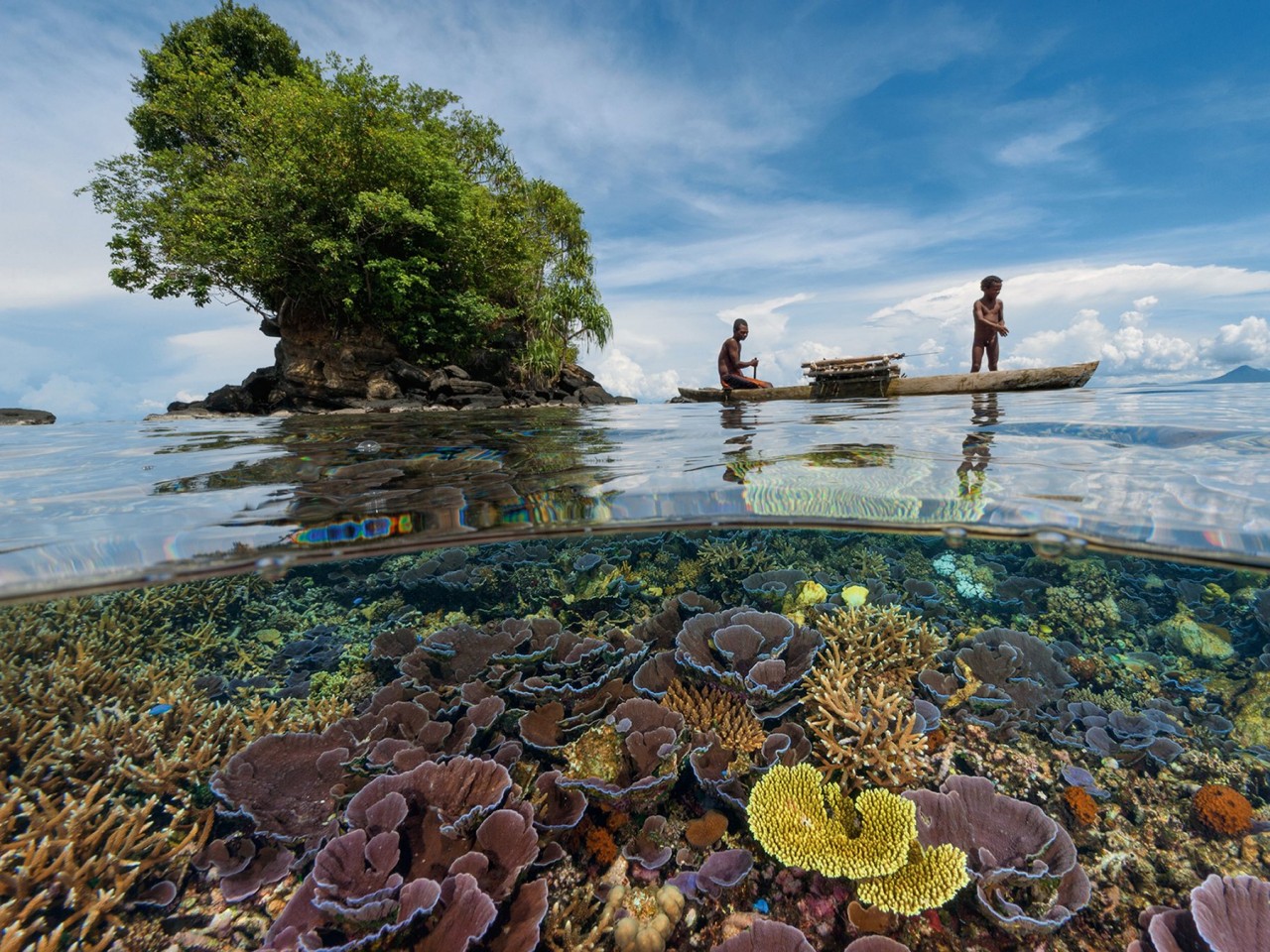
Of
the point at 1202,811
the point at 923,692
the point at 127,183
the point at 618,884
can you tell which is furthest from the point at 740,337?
the point at 127,183

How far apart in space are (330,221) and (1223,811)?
27.2 metres

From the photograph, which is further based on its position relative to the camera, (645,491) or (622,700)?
(645,491)

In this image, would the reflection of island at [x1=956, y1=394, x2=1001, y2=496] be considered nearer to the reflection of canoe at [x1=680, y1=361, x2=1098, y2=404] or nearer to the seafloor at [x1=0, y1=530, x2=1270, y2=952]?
the seafloor at [x1=0, y1=530, x2=1270, y2=952]

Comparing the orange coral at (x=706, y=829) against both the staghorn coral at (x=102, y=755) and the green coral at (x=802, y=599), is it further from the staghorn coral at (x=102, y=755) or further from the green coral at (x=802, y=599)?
the staghorn coral at (x=102, y=755)

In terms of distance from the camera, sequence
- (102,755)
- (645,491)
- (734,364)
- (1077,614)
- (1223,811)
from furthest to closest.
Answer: (734,364) → (1077,614) → (645,491) → (102,755) → (1223,811)

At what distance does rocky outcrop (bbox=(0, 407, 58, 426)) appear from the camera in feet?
63.7

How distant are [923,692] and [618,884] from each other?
335 cm

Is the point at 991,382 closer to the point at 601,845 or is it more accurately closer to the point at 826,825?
the point at 826,825

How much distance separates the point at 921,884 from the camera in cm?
287

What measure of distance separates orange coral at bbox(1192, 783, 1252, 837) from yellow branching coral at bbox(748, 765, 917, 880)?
112 inches

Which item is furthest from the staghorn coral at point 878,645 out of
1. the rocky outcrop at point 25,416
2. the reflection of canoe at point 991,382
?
the rocky outcrop at point 25,416

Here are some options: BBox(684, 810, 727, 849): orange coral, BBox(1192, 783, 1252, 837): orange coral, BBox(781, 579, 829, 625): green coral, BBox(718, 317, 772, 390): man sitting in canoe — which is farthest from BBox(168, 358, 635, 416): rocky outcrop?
BBox(1192, 783, 1252, 837): orange coral

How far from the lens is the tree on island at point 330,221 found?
1980cm

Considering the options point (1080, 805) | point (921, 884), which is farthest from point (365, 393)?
point (1080, 805)
